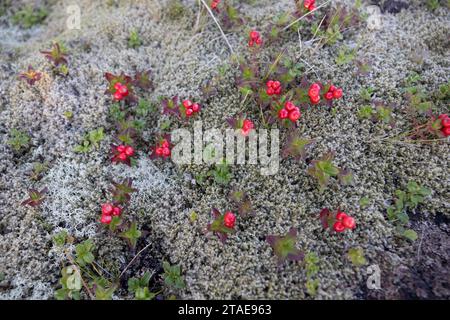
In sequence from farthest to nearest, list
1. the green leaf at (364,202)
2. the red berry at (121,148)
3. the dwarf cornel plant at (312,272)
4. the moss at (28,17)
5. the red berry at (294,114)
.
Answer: the moss at (28,17) → the red berry at (121,148) → the red berry at (294,114) → the green leaf at (364,202) → the dwarf cornel plant at (312,272)

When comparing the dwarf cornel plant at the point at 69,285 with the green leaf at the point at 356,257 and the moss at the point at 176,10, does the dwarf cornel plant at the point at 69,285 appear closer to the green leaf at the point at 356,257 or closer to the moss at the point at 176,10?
the green leaf at the point at 356,257

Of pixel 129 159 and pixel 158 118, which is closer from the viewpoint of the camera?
pixel 129 159

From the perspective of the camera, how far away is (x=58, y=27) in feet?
15.0

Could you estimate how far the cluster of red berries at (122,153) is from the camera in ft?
10.5

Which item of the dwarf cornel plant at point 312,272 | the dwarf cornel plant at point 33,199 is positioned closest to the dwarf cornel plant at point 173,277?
the dwarf cornel plant at point 312,272

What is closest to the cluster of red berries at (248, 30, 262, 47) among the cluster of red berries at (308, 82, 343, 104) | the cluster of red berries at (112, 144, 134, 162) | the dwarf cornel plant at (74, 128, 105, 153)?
the cluster of red berries at (308, 82, 343, 104)

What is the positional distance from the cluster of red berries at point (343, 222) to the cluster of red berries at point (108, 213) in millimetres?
1678

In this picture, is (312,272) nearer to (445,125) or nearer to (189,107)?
(445,125)

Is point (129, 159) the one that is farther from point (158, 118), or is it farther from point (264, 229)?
point (264, 229)

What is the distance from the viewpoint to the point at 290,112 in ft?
10.2

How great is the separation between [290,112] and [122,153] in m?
1.48
